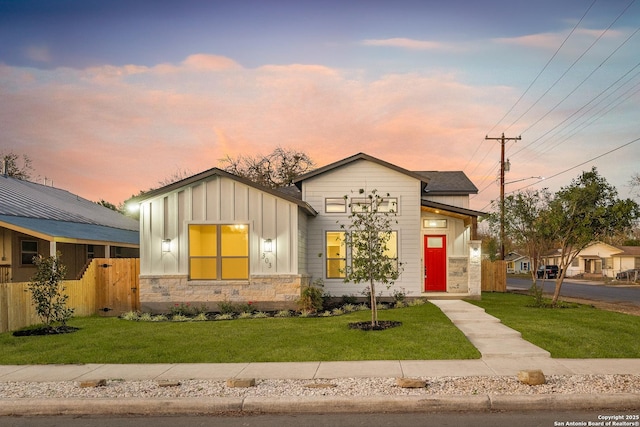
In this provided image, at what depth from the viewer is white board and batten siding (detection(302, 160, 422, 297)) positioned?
1912cm

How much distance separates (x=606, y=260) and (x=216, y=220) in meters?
56.4

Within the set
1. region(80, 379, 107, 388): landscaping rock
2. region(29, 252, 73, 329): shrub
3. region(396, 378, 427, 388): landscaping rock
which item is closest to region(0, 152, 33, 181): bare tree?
region(29, 252, 73, 329): shrub

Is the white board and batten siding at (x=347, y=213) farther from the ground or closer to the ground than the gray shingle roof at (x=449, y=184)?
closer to the ground

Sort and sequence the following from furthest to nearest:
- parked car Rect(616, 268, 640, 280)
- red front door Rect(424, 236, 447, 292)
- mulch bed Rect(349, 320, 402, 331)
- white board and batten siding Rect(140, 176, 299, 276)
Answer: parked car Rect(616, 268, 640, 280)
red front door Rect(424, 236, 447, 292)
white board and batten siding Rect(140, 176, 299, 276)
mulch bed Rect(349, 320, 402, 331)

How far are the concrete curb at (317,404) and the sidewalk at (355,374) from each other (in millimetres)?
12

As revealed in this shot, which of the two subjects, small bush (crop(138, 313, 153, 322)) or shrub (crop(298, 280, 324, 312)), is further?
shrub (crop(298, 280, 324, 312))

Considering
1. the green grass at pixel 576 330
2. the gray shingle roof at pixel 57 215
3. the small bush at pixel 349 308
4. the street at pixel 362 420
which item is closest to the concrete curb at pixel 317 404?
the street at pixel 362 420

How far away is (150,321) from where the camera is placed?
15133 millimetres

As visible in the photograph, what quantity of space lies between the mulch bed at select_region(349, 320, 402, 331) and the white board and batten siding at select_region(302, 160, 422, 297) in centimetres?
594

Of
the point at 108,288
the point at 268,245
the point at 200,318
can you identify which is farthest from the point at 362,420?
the point at 108,288

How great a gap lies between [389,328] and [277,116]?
14542 millimetres

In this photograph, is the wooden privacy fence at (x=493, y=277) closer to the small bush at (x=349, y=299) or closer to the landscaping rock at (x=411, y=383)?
the small bush at (x=349, y=299)

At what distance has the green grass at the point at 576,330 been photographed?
31.7 ft

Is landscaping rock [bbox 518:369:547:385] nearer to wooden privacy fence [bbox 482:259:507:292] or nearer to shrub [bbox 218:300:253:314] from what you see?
shrub [bbox 218:300:253:314]
